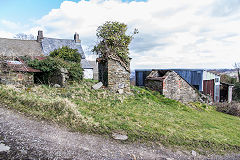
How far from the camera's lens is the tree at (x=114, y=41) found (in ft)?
34.1

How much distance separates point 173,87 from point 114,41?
259 inches

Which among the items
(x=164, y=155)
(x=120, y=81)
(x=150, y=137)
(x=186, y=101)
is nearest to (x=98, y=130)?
(x=150, y=137)

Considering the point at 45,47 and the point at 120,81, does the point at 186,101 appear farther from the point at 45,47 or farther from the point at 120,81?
the point at 45,47

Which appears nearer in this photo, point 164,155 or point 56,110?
point 164,155

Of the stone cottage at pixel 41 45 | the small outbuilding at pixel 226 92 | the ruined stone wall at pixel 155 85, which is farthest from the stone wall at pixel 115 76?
the small outbuilding at pixel 226 92

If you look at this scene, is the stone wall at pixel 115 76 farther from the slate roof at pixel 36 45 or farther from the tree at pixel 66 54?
the slate roof at pixel 36 45

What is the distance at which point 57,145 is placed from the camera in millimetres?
3584

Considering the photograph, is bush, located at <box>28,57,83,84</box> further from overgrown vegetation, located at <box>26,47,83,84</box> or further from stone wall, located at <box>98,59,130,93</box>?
stone wall, located at <box>98,59,130,93</box>

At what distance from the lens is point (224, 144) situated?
5289mm

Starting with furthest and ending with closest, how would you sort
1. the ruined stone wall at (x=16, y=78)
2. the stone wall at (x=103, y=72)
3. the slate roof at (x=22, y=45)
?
the slate roof at (x=22, y=45), the stone wall at (x=103, y=72), the ruined stone wall at (x=16, y=78)

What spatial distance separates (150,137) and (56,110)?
3.28 m

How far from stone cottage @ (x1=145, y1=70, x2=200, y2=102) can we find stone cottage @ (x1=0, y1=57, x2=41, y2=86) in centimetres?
970

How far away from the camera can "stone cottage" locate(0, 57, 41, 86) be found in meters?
7.85

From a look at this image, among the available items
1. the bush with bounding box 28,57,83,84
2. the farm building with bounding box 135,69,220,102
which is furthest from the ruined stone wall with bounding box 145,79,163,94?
the bush with bounding box 28,57,83,84
